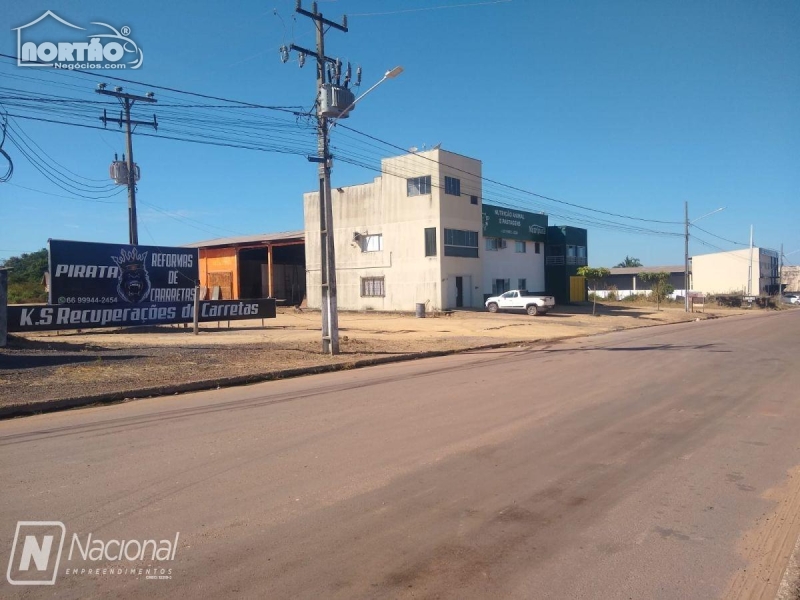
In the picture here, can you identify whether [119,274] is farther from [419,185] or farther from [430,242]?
[419,185]

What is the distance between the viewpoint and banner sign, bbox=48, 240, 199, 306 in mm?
21031

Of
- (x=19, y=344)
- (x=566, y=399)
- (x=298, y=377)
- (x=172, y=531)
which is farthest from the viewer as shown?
(x=19, y=344)

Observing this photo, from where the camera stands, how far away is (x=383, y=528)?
191 inches

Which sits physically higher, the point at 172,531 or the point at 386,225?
the point at 386,225

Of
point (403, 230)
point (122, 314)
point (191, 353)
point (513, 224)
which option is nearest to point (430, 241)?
point (403, 230)

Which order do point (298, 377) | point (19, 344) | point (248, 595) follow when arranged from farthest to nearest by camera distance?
point (19, 344) < point (298, 377) < point (248, 595)

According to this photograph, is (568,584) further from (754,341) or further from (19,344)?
(754,341)

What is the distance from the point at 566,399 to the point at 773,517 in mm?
5155

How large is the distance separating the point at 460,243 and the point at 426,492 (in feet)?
115

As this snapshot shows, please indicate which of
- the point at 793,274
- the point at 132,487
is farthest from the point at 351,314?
the point at 793,274

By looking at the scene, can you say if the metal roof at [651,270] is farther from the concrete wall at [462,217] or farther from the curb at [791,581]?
the curb at [791,581]

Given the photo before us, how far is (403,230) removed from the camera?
1577 inches

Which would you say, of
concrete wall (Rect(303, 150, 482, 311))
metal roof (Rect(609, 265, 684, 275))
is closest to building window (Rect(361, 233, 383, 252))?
concrete wall (Rect(303, 150, 482, 311))

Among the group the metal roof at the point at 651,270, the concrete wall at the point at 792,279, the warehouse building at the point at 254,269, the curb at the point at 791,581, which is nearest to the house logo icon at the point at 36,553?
the curb at the point at 791,581
